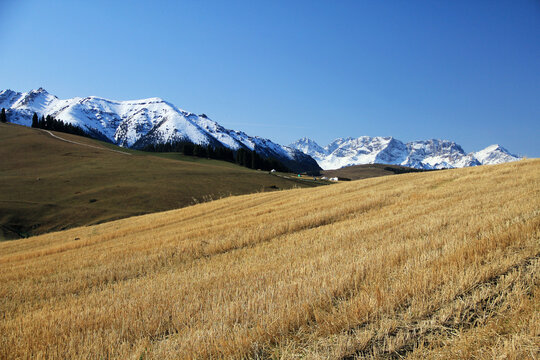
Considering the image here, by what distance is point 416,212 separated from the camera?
38.0 feet

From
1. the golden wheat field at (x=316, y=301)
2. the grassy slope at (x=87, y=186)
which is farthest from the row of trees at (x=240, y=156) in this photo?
the golden wheat field at (x=316, y=301)

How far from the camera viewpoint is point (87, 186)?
6931cm

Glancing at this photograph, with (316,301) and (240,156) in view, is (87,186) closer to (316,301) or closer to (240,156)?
(316,301)

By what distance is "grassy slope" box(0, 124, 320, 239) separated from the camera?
5300cm

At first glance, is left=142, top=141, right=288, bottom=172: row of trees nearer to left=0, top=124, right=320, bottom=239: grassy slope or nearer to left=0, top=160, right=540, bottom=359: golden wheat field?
left=0, top=124, right=320, bottom=239: grassy slope

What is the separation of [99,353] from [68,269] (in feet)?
24.3

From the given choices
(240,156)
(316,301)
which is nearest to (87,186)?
(316,301)

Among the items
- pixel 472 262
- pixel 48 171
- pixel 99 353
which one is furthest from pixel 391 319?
pixel 48 171

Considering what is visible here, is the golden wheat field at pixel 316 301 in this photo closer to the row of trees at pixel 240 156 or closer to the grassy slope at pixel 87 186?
the grassy slope at pixel 87 186

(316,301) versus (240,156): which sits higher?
(240,156)

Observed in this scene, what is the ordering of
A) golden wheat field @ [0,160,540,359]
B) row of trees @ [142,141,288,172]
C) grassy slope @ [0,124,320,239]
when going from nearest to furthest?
golden wheat field @ [0,160,540,359], grassy slope @ [0,124,320,239], row of trees @ [142,141,288,172]

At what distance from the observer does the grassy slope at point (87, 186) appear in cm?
5300

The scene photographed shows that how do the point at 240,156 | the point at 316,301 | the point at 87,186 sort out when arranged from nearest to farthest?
the point at 316,301, the point at 87,186, the point at 240,156

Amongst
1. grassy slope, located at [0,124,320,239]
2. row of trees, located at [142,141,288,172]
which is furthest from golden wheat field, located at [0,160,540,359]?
row of trees, located at [142,141,288,172]
